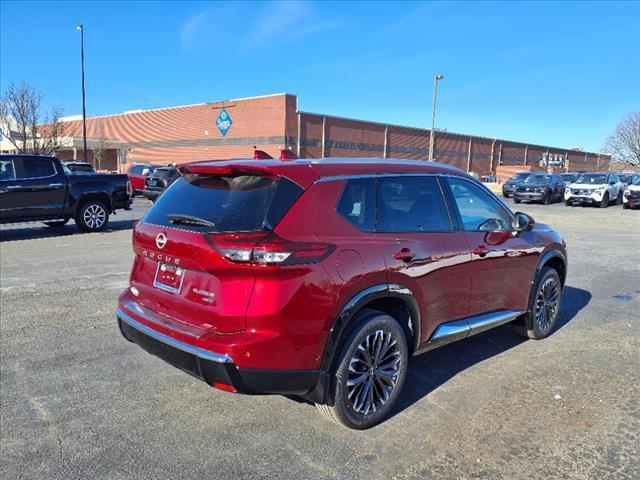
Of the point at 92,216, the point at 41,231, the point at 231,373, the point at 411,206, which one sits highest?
the point at 411,206

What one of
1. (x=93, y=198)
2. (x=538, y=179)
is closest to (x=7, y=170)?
(x=93, y=198)

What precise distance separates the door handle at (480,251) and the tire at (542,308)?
1.12 meters

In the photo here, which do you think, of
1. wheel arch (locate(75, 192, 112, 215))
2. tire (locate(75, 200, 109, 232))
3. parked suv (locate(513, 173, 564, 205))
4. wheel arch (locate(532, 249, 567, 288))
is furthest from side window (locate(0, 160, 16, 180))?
parked suv (locate(513, 173, 564, 205))

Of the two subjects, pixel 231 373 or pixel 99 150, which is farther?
pixel 99 150

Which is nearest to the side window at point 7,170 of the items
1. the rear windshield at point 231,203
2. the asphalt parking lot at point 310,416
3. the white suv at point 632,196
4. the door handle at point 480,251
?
the asphalt parking lot at point 310,416

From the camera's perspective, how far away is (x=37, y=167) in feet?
38.0

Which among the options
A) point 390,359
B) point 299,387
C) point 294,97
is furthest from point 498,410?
point 294,97

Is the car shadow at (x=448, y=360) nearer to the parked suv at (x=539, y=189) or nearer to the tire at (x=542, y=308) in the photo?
the tire at (x=542, y=308)

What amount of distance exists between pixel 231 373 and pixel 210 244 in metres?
0.75

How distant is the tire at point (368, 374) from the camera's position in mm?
3193

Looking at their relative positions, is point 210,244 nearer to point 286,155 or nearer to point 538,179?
point 286,155

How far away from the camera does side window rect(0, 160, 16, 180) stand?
11.1 m

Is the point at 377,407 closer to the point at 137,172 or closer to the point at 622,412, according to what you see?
the point at 622,412

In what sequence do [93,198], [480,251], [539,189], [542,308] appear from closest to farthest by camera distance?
[480,251] → [542,308] → [93,198] → [539,189]
